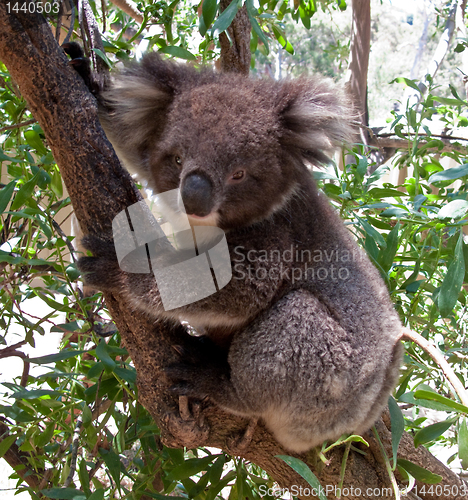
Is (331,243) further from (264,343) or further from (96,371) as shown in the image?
(96,371)

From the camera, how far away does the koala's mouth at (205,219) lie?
1.72 m

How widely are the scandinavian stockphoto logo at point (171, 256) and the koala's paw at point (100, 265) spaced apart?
1.1 inches

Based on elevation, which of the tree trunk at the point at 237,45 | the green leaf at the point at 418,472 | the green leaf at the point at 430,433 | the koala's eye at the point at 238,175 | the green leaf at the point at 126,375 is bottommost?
the green leaf at the point at 418,472

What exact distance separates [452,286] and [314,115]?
2.77 feet

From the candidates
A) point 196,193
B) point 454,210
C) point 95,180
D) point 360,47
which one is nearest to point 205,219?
point 196,193

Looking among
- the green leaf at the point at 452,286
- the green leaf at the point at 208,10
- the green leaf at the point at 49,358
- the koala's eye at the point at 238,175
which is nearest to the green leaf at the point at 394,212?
the green leaf at the point at 452,286

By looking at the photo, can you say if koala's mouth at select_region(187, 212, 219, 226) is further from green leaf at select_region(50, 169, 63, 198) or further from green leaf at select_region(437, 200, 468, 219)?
green leaf at select_region(437, 200, 468, 219)

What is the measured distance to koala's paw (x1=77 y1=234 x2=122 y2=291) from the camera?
1668 mm

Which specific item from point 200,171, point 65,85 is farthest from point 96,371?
point 65,85

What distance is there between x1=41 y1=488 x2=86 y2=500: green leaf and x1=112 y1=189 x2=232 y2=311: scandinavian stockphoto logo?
2.51 feet

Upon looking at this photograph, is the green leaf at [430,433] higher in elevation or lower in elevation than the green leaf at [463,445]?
lower

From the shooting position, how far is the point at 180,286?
69.4 inches

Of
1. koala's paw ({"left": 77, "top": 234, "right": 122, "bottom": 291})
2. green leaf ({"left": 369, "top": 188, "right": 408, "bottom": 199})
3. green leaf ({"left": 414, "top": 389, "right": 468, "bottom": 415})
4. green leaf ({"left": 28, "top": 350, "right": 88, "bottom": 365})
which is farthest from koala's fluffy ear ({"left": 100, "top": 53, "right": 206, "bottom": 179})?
green leaf ({"left": 414, "top": 389, "right": 468, "bottom": 415})

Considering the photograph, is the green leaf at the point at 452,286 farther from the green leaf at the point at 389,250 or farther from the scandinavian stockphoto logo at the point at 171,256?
the scandinavian stockphoto logo at the point at 171,256
